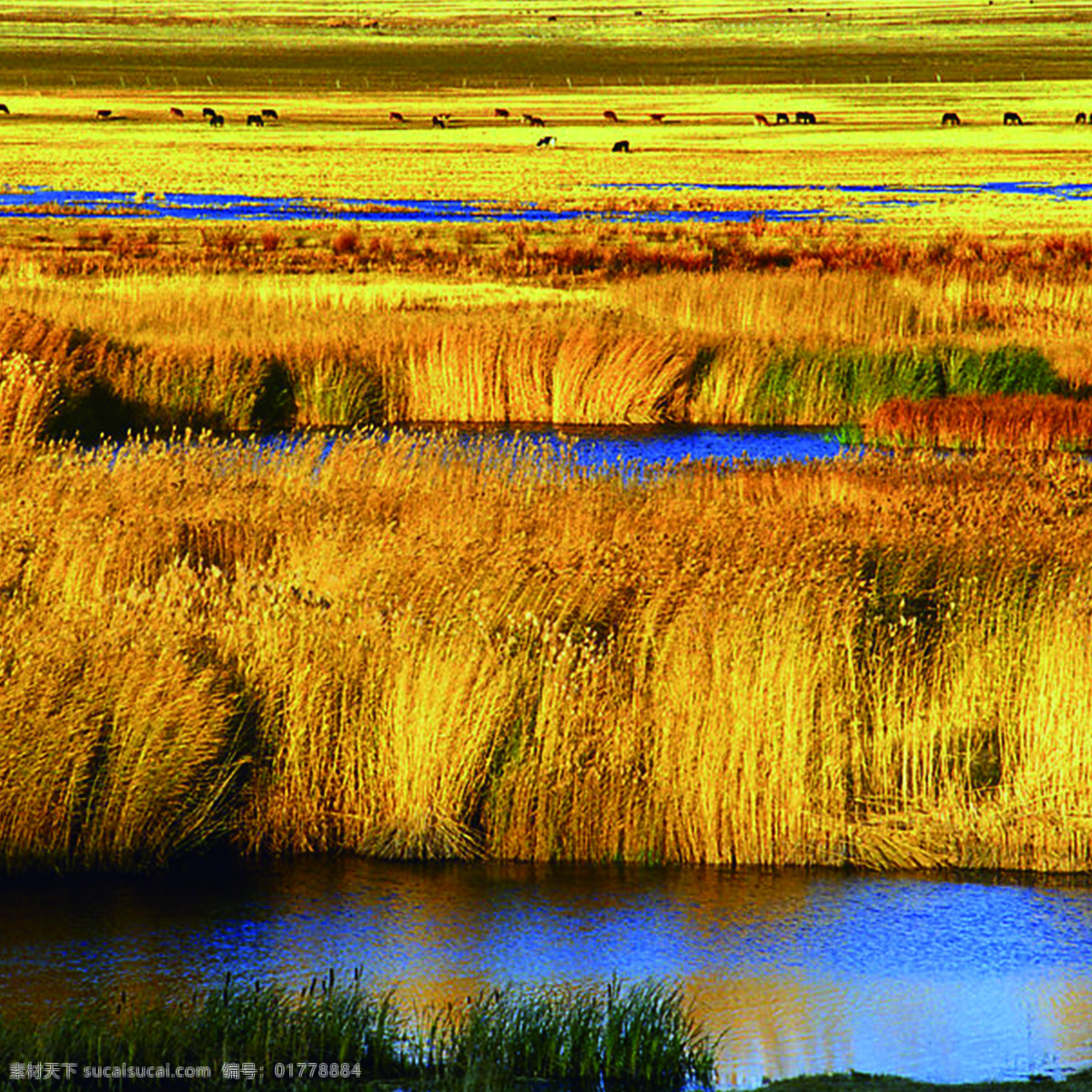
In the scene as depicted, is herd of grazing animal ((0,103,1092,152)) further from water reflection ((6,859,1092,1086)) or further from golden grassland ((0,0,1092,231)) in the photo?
water reflection ((6,859,1092,1086))

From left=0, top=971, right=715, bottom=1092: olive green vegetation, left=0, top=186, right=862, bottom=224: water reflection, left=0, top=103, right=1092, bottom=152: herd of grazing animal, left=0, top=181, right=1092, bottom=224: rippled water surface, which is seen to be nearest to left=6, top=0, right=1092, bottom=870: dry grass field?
left=0, top=971, right=715, bottom=1092: olive green vegetation

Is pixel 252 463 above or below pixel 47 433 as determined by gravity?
below

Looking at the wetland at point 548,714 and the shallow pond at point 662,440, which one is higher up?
the shallow pond at point 662,440

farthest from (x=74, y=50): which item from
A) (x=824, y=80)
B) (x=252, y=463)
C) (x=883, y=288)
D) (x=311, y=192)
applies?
(x=252, y=463)

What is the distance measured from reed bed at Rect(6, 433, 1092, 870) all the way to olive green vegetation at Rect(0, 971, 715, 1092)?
6.64 ft

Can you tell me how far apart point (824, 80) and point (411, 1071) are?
139m

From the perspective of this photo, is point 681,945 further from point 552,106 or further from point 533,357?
point 552,106

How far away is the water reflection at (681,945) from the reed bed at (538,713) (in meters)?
0.26

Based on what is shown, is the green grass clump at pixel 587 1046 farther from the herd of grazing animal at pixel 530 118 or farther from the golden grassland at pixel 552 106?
the herd of grazing animal at pixel 530 118

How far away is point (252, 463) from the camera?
1443 centimetres

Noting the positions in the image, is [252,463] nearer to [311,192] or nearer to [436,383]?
[436,383]

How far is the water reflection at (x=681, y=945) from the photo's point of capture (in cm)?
722

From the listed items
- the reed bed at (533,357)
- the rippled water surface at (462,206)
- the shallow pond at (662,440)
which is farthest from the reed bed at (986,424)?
the rippled water surface at (462,206)

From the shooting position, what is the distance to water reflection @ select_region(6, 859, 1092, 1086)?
7.22 m
